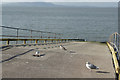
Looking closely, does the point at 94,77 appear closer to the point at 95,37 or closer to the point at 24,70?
the point at 24,70

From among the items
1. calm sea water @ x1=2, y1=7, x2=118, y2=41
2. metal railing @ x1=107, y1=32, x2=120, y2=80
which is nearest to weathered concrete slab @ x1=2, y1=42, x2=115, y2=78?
metal railing @ x1=107, y1=32, x2=120, y2=80

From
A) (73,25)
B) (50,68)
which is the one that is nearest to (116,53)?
(50,68)

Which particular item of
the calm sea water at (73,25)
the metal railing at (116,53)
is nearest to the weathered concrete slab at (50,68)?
the metal railing at (116,53)

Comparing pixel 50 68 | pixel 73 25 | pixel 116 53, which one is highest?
pixel 73 25

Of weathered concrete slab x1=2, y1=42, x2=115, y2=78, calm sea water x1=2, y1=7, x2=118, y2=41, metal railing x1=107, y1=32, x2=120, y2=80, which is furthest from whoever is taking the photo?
calm sea water x1=2, y1=7, x2=118, y2=41

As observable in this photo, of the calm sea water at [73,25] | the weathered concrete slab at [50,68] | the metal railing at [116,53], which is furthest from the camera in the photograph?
the calm sea water at [73,25]

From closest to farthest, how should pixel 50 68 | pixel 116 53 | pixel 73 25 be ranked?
1. pixel 50 68
2. pixel 116 53
3. pixel 73 25

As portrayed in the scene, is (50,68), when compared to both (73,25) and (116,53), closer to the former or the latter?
(116,53)

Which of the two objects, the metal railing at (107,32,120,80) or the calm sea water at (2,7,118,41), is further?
the calm sea water at (2,7,118,41)

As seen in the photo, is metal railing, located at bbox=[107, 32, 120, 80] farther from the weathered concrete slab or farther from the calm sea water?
the calm sea water

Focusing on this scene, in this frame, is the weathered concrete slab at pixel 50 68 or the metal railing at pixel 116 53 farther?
the metal railing at pixel 116 53

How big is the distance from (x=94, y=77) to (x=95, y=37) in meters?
43.4

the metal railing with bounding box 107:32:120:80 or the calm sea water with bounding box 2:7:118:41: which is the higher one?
the calm sea water with bounding box 2:7:118:41

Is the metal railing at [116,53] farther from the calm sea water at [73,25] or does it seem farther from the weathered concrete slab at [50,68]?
the calm sea water at [73,25]
